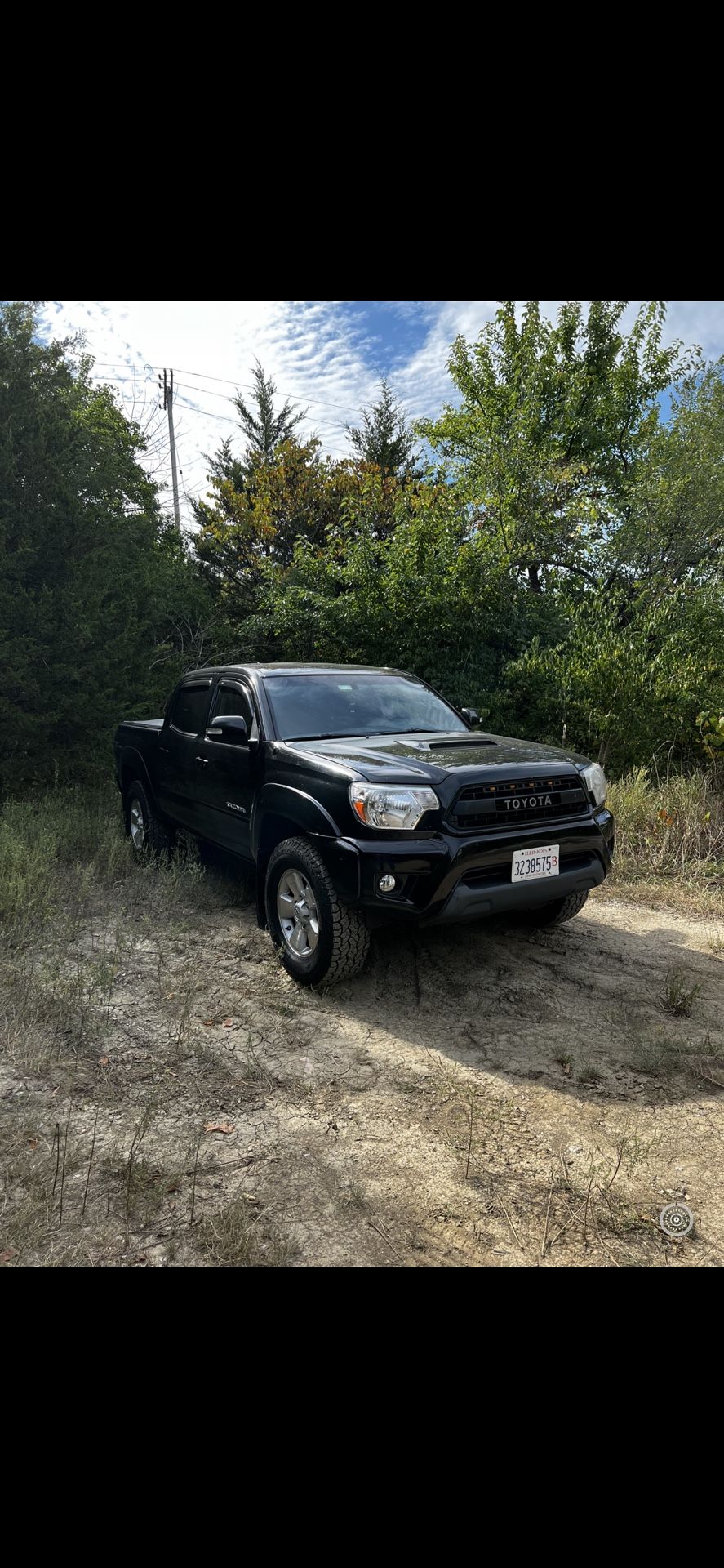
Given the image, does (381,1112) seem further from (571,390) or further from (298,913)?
(571,390)

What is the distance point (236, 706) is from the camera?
18.6ft

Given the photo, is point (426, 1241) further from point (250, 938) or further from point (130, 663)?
point (130, 663)

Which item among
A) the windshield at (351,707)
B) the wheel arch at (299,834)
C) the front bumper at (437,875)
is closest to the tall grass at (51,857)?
the wheel arch at (299,834)

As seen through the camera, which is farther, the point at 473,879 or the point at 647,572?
the point at 647,572

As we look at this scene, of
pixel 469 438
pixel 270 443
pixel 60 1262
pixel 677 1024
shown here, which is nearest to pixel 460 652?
pixel 677 1024

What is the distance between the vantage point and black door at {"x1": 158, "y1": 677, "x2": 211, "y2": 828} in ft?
20.1

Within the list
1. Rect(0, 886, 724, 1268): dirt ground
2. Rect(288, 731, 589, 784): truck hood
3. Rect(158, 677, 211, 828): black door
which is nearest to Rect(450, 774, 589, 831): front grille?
Rect(288, 731, 589, 784): truck hood

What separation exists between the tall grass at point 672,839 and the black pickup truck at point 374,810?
167 centimetres

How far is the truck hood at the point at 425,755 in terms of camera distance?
409cm

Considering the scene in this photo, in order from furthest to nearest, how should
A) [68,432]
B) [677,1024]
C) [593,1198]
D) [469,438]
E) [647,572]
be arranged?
1. [469,438]
2. [647,572]
3. [68,432]
4. [677,1024]
5. [593,1198]

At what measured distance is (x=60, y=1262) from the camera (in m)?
2.28

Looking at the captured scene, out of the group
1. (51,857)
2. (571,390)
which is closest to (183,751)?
(51,857)

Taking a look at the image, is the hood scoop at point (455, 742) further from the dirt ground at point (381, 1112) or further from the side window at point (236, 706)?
the dirt ground at point (381, 1112)
